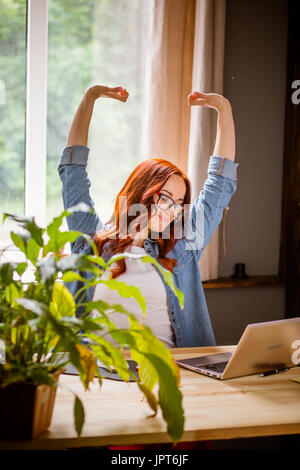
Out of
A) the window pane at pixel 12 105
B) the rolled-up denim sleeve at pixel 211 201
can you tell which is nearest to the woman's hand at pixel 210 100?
the rolled-up denim sleeve at pixel 211 201

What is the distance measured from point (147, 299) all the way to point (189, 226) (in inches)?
13.0

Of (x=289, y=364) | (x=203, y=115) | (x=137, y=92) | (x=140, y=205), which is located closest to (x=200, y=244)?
(x=140, y=205)

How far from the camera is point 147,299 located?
1.93 metres

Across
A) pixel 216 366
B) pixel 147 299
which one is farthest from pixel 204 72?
pixel 216 366

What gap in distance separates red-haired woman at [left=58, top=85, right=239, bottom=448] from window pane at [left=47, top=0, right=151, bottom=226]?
642 mm

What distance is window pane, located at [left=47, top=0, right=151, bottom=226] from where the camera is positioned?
2609mm

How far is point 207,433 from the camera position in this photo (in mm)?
1086

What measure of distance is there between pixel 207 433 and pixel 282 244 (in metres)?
2.00

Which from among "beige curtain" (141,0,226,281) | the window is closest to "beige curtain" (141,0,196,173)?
"beige curtain" (141,0,226,281)

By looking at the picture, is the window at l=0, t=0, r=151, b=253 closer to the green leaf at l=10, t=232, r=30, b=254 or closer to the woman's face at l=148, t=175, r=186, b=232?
the woman's face at l=148, t=175, r=186, b=232

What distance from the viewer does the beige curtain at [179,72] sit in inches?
100

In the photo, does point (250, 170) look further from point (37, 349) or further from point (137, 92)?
point (37, 349)

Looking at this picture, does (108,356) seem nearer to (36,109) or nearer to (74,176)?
(74,176)

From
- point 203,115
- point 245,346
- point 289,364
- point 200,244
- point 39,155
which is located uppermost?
point 203,115
